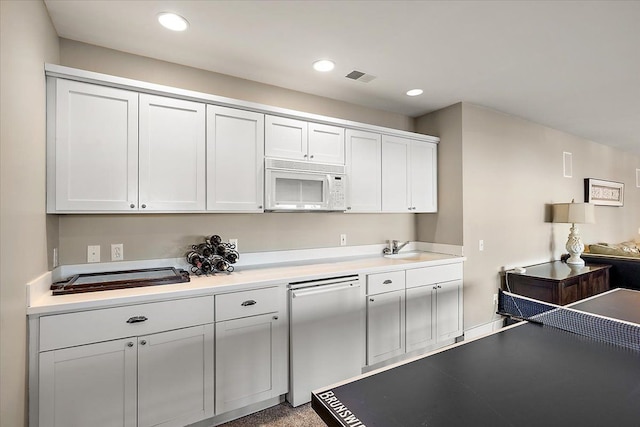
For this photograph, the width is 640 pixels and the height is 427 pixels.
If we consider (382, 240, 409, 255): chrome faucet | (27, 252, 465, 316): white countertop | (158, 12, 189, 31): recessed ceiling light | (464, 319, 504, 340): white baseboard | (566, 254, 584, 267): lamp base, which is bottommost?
(464, 319, 504, 340): white baseboard

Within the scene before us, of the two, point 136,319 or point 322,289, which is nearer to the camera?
point 136,319

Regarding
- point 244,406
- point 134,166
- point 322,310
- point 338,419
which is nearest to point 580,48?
point 322,310

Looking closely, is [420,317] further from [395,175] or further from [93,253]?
[93,253]

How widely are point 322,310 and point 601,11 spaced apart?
8.82ft

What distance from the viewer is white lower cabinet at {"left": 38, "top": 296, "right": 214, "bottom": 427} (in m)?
1.65

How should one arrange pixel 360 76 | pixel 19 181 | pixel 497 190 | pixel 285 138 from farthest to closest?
pixel 497 190
pixel 360 76
pixel 285 138
pixel 19 181

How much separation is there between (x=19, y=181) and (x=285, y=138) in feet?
5.69

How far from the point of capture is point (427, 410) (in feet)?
3.15

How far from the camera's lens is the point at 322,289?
2447mm

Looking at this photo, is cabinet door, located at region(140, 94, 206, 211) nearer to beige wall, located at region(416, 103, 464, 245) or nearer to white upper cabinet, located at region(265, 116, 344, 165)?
white upper cabinet, located at region(265, 116, 344, 165)

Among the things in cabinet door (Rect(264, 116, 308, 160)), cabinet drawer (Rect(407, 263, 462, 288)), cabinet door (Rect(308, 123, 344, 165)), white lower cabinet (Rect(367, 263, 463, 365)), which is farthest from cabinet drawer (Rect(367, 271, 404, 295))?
cabinet door (Rect(264, 116, 308, 160))

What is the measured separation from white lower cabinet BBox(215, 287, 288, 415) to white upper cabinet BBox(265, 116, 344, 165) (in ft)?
3.84

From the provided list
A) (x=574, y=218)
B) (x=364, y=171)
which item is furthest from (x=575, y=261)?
(x=364, y=171)

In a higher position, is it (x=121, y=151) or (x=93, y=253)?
(x=121, y=151)
